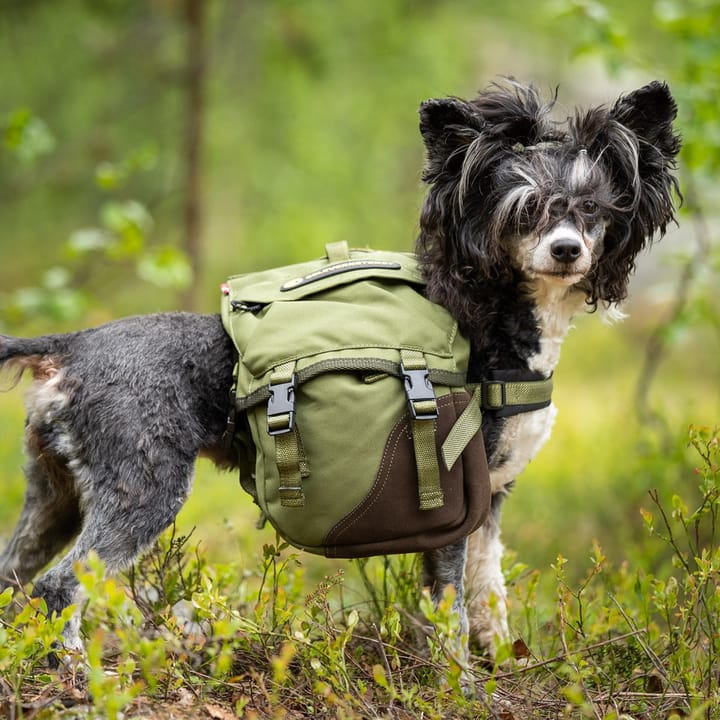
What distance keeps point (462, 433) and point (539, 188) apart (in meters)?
0.87

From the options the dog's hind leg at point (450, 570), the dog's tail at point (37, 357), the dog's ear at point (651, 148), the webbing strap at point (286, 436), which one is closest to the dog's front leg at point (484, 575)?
the dog's hind leg at point (450, 570)

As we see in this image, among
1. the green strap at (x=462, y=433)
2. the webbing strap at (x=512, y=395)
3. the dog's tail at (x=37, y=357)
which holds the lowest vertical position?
the green strap at (x=462, y=433)

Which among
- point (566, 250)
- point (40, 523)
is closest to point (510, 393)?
point (566, 250)

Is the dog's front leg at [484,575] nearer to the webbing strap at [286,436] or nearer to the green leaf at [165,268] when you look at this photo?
the webbing strap at [286,436]

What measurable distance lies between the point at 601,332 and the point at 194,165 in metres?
7.60

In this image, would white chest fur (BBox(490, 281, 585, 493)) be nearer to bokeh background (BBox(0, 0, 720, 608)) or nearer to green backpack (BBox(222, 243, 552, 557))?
green backpack (BBox(222, 243, 552, 557))

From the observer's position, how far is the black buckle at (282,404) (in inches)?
111

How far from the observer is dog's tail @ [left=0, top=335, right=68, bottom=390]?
304cm

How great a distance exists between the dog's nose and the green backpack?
453 millimetres

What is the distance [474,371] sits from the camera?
10.5 feet

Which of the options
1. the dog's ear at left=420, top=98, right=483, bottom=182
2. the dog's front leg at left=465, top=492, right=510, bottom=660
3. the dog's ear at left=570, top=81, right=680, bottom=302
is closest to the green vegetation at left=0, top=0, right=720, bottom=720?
the dog's front leg at left=465, top=492, right=510, bottom=660

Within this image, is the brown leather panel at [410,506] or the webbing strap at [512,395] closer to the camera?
the brown leather panel at [410,506]

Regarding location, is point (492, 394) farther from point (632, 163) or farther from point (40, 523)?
point (40, 523)

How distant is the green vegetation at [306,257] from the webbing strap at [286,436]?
1.11 feet
